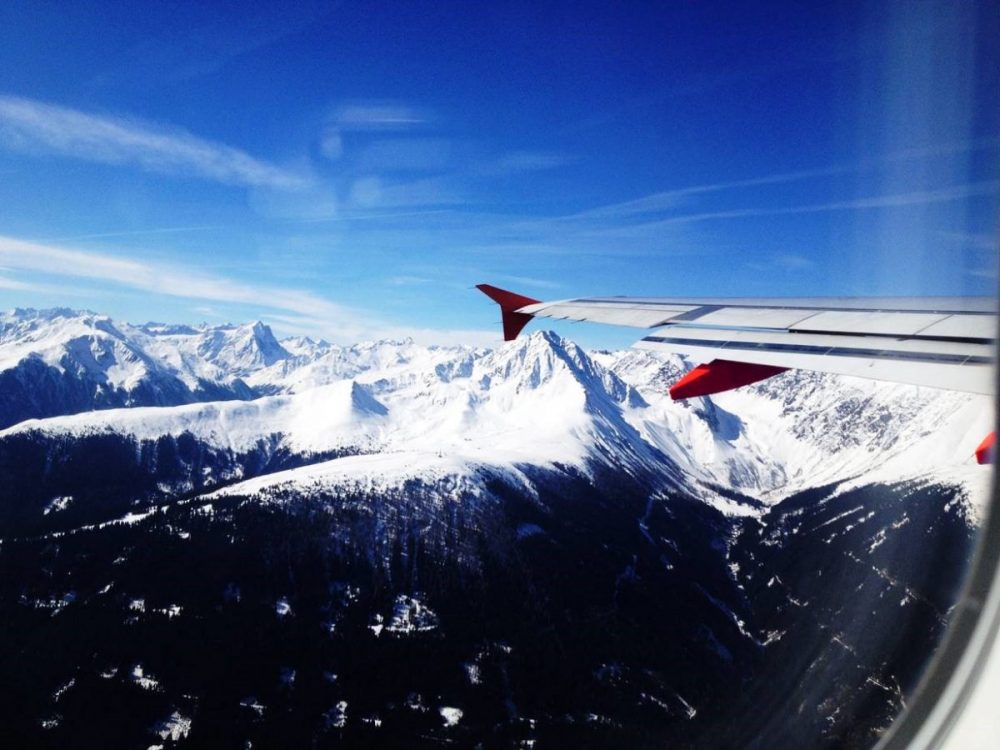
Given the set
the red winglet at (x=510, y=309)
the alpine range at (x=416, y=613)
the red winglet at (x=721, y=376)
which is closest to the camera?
the red winglet at (x=721, y=376)

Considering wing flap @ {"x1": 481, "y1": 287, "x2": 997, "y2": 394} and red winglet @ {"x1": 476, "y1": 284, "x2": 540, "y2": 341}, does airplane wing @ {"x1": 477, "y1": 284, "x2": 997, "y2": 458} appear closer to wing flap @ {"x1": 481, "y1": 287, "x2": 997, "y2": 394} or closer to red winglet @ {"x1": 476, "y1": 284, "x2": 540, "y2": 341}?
wing flap @ {"x1": 481, "y1": 287, "x2": 997, "y2": 394}

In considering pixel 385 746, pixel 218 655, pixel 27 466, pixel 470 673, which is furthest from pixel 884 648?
pixel 27 466

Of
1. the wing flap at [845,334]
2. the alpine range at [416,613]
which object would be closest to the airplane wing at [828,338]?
the wing flap at [845,334]

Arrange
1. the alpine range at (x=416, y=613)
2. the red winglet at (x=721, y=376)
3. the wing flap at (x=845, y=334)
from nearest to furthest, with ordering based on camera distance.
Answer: the wing flap at (x=845, y=334) < the red winglet at (x=721, y=376) < the alpine range at (x=416, y=613)

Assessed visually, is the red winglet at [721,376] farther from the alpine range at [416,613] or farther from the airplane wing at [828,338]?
the alpine range at [416,613]

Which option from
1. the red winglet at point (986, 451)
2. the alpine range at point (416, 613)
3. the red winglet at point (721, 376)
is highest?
the red winglet at point (721, 376)

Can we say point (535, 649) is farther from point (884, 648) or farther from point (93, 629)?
point (884, 648)

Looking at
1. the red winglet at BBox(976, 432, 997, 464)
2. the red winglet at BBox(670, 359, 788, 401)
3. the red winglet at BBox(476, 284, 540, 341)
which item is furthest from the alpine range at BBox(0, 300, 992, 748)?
the red winglet at BBox(976, 432, 997, 464)

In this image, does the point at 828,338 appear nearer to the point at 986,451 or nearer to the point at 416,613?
the point at 986,451
